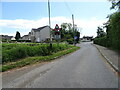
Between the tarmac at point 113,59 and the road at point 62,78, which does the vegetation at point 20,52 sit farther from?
the tarmac at point 113,59

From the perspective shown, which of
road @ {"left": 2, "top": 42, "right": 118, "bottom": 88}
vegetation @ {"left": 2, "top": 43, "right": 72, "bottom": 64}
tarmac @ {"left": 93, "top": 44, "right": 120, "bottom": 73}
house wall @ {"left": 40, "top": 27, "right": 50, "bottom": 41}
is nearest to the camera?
road @ {"left": 2, "top": 42, "right": 118, "bottom": 88}

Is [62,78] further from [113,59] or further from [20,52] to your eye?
[20,52]

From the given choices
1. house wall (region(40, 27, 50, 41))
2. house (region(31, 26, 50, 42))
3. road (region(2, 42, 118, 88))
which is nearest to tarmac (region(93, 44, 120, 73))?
road (region(2, 42, 118, 88))

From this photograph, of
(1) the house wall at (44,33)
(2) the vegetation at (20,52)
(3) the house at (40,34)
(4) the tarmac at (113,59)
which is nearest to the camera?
(4) the tarmac at (113,59)

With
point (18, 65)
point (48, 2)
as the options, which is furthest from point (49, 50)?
point (18, 65)

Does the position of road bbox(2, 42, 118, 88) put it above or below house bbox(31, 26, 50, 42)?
below

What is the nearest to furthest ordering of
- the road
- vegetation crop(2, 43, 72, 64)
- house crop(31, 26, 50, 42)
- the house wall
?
the road → vegetation crop(2, 43, 72, 64) → house crop(31, 26, 50, 42) → the house wall

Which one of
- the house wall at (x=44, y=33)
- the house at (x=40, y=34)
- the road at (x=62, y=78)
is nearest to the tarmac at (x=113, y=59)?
the road at (x=62, y=78)

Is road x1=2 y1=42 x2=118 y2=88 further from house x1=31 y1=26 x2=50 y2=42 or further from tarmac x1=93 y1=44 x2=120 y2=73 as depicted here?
house x1=31 y1=26 x2=50 y2=42

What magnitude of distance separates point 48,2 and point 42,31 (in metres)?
59.7

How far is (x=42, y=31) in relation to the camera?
3120 inches

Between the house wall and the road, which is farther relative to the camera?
the house wall

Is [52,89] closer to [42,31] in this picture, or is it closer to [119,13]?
[119,13]

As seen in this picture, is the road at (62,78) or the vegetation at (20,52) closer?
the road at (62,78)
